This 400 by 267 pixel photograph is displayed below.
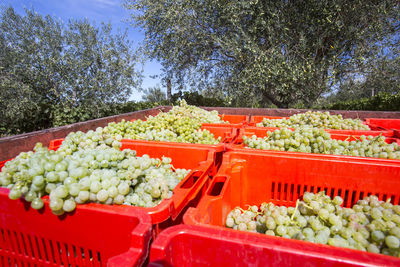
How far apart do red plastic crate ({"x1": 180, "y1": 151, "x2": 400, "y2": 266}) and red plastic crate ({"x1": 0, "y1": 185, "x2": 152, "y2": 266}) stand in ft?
0.68

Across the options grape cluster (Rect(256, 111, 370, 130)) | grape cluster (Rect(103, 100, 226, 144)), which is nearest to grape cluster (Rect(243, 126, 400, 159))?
grape cluster (Rect(103, 100, 226, 144))

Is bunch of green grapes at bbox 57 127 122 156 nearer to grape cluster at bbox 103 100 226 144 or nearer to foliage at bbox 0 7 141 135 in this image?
grape cluster at bbox 103 100 226 144

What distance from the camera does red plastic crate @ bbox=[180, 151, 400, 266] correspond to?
671 millimetres

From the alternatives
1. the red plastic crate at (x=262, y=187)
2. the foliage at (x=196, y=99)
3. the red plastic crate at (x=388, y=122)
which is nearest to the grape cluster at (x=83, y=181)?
the red plastic crate at (x=262, y=187)

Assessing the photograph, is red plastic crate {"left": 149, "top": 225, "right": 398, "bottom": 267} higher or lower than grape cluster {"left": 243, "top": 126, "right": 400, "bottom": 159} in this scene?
lower

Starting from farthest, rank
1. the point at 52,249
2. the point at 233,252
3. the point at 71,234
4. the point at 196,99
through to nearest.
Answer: the point at 196,99
the point at 52,249
the point at 71,234
the point at 233,252

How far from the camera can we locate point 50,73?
21.0ft

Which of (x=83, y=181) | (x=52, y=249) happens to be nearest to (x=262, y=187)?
(x=83, y=181)

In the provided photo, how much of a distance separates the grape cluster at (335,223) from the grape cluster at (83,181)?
54 centimetres

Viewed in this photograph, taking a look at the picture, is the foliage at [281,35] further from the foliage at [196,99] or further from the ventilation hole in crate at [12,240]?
the ventilation hole in crate at [12,240]

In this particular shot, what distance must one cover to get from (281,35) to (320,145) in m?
6.39

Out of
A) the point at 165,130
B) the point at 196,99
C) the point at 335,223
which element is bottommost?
the point at 335,223

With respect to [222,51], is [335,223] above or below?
below

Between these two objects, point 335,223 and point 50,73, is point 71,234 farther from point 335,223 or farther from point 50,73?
point 50,73
